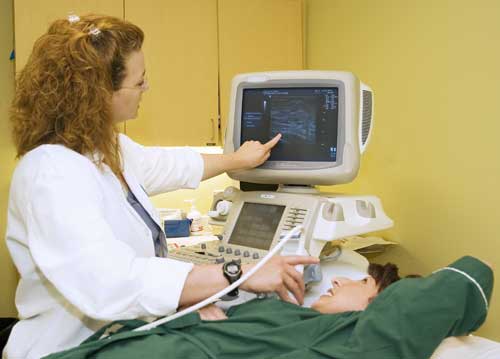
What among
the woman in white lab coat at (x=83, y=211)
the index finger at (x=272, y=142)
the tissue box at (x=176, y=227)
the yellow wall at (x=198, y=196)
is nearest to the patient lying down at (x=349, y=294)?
the woman in white lab coat at (x=83, y=211)

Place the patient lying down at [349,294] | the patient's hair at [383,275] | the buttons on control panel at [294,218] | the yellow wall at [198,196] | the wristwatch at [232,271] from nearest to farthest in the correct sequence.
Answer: the wristwatch at [232,271], the patient lying down at [349,294], the patient's hair at [383,275], the buttons on control panel at [294,218], the yellow wall at [198,196]

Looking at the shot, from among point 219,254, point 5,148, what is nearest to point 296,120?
point 219,254

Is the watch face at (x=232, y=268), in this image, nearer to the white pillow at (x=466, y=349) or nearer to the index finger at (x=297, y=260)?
the index finger at (x=297, y=260)

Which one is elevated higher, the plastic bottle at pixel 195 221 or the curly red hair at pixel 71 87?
the curly red hair at pixel 71 87

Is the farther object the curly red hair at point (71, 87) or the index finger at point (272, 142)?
the index finger at point (272, 142)

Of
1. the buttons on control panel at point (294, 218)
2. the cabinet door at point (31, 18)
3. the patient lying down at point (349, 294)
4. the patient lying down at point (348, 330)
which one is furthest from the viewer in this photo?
the cabinet door at point (31, 18)

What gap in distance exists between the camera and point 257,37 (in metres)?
2.74

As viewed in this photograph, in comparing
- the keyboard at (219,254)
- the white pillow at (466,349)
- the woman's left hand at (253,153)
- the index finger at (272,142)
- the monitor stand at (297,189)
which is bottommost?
the white pillow at (466,349)

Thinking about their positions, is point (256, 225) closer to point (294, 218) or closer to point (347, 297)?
point (294, 218)

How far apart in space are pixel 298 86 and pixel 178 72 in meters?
1.26

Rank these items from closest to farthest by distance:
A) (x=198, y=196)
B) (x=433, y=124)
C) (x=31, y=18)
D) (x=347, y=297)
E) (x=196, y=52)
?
1. (x=347, y=297)
2. (x=433, y=124)
3. (x=31, y=18)
4. (x=196, y=52)
5. (x=198, y=196)

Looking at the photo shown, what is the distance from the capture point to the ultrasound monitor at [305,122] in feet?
4.67

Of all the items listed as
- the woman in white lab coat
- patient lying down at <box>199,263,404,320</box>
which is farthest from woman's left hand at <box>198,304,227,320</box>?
the woman in white lab coat

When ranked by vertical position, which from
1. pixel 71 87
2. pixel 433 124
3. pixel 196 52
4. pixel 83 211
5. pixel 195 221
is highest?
pixel 196 52
